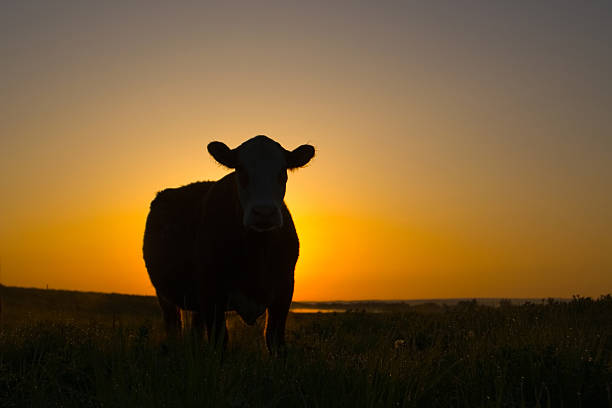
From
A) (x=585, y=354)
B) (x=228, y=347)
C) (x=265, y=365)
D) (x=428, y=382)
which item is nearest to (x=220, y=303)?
(x=228, y=347)

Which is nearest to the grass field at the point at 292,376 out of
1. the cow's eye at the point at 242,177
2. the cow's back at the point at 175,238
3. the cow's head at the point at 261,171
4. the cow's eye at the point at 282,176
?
the cow's back at the point at 175,238

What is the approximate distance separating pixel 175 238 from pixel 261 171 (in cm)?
213

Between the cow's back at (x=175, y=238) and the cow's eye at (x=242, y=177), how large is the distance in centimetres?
110

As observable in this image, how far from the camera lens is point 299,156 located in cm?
720

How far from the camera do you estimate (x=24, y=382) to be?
4652 mm

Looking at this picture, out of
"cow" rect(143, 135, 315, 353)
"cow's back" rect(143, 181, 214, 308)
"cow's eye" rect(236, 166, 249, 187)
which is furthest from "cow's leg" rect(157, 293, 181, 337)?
"cow's eye" rect(236, 166, 249, 187)

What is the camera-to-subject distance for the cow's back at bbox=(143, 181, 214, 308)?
7.66m

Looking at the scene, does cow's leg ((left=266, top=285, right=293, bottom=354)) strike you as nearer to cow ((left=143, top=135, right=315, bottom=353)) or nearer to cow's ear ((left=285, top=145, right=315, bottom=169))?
cow ((left=143, top=135, right=315, bottom=353))

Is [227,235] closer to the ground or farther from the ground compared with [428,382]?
farther from the ground

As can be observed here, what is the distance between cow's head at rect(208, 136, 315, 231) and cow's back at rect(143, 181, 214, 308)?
40.8 inches

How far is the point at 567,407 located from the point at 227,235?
381cm

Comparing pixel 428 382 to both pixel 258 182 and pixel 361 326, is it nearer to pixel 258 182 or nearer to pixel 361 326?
pixel 258 182

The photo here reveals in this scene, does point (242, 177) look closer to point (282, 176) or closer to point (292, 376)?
point (282, 176)

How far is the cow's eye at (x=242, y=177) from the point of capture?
6.55 metres
